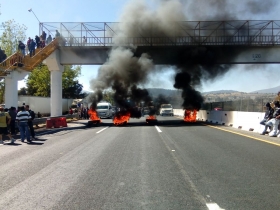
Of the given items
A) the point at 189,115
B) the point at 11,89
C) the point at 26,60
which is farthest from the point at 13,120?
the point at 189,115

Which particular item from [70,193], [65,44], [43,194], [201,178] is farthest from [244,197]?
[65,44]

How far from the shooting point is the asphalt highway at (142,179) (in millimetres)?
5848

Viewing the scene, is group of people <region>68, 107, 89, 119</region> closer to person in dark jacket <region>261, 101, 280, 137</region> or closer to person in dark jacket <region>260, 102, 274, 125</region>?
person in dark jacket <region>260, 102, 274, 125</region>

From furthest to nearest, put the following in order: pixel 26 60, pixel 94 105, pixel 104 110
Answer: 1. pixel 104 110
2. pixel 94 105
3. pixel 26 60

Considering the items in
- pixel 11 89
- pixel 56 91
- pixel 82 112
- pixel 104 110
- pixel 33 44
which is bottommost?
pixel 82 112

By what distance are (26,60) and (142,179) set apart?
20924 mm

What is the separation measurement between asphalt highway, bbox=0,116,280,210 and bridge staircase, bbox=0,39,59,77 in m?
13.5

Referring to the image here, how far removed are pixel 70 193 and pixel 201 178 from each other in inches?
108

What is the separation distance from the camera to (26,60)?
86.1 ft

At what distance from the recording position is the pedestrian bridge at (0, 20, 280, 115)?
2989cm

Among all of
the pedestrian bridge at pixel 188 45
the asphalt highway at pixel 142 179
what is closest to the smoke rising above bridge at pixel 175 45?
the pedestrian bridge at pixel 188 45

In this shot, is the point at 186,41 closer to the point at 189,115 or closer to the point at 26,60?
the point at 189,115

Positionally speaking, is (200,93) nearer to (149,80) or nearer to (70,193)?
(149,80)

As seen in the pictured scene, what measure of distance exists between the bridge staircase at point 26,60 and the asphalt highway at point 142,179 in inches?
533
